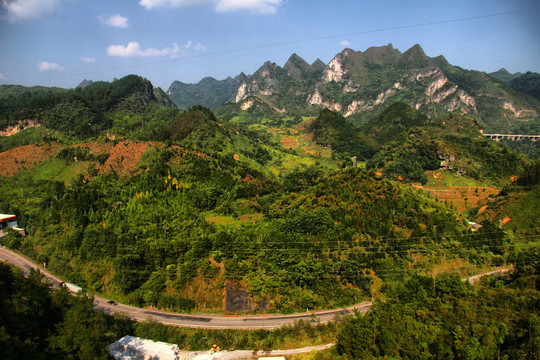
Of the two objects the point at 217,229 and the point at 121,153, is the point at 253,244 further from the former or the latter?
the point at 121,153

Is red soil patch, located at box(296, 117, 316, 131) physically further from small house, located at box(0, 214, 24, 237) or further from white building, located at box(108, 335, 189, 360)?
white building, located at box(108, 335, 189, 360)

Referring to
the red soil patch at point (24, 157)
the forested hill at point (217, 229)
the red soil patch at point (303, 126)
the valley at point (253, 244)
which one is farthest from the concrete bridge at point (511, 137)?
the red soil patch at point (24, 157)

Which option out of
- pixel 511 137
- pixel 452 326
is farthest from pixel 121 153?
pixel 511 137

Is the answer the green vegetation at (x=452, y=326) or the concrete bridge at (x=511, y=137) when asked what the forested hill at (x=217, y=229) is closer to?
the green vegetation at (x=452, y=326)

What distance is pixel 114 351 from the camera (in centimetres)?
2817

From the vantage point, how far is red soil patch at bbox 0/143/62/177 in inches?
2881

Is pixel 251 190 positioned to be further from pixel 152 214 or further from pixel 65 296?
pixel 65 296

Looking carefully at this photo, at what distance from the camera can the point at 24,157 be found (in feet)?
250

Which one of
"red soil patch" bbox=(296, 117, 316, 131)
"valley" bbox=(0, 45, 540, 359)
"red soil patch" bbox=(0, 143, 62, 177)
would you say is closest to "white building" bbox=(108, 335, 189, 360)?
"valley" bbox=(0, 45, 540, 359)

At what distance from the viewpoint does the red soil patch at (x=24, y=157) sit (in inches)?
2881

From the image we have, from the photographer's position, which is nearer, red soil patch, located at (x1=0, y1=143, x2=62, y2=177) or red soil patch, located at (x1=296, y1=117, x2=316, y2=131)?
red soil patch, located at (x1=0, y1=143, x2=62, y2=177)

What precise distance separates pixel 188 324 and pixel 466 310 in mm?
24993

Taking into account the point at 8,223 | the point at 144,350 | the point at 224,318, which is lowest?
the point at 224,318

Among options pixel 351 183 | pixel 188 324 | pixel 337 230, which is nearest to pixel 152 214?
pixel 188 324
